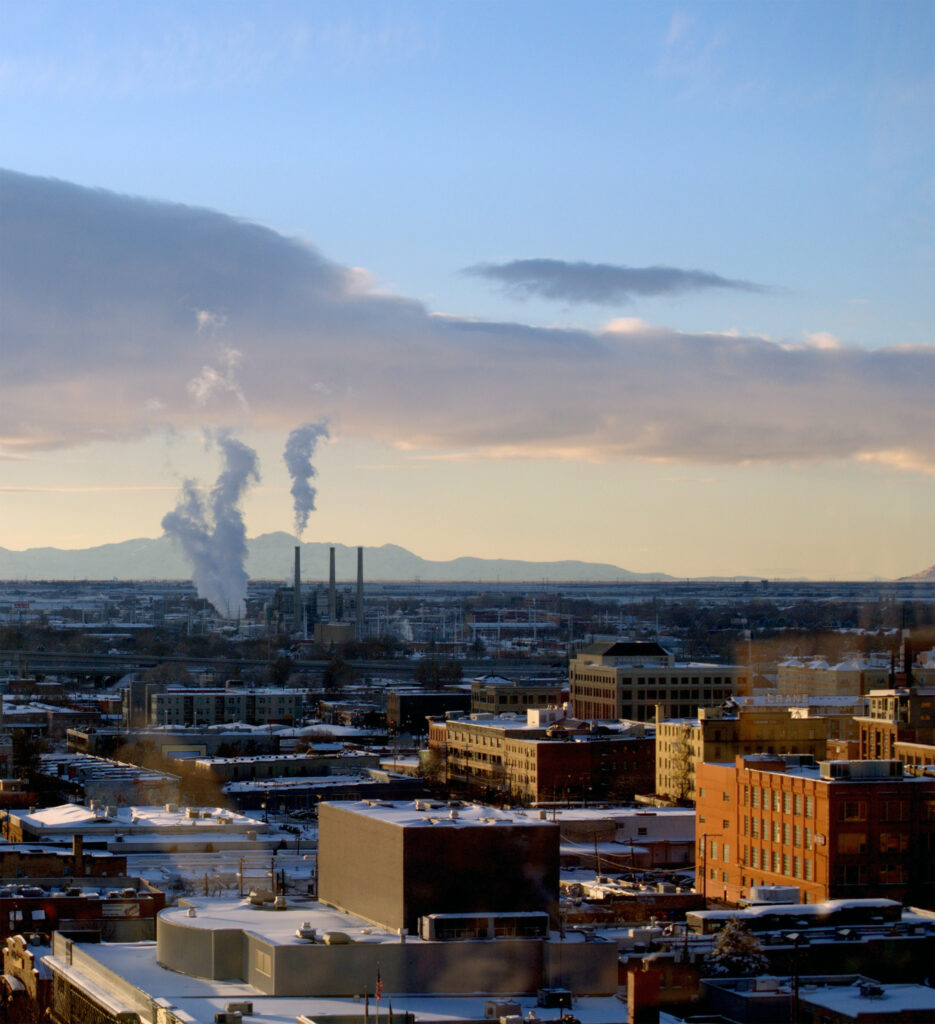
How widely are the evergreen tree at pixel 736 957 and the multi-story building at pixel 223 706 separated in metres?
43.6

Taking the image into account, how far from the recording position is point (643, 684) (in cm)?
4772

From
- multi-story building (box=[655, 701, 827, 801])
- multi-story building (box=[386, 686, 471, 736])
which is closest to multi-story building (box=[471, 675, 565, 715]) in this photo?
multi-story building (box=[386, 686, 471, 736])

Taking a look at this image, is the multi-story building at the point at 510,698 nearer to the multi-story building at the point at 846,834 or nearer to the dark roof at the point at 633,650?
the dark roof at the point at 633,650

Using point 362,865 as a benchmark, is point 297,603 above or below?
above

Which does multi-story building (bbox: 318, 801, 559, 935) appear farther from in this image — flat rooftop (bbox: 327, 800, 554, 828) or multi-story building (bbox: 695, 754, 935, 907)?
multi-story building (bbox: 695, 754, 935, 907)

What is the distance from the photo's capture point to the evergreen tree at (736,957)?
12.8 m

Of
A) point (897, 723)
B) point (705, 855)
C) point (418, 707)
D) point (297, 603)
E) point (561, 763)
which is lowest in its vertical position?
point (418, 707)

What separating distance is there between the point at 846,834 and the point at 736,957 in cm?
872

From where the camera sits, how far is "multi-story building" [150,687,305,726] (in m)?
56.5

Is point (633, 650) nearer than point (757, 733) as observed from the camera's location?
No

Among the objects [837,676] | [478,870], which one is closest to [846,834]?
[478,870]

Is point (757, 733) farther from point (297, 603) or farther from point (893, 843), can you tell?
point (297, 603)

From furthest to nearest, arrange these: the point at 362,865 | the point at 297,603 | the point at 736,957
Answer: the point at 297,603, the point at 362,865, the point at 736,957

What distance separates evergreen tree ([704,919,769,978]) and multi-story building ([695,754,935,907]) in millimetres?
8255
